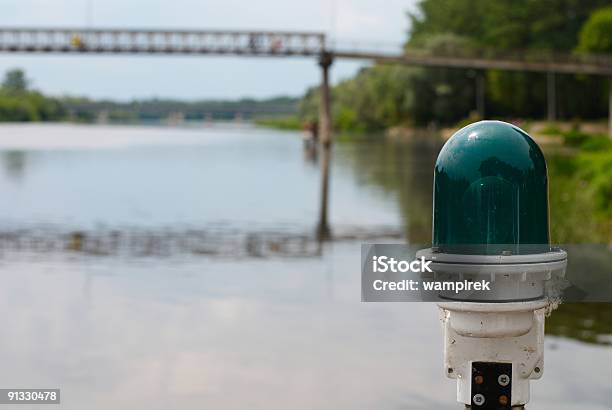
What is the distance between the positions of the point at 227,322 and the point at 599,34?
→ 79772mm

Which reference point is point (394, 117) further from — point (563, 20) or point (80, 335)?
point (80, 335)

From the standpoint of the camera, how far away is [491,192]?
2799mm

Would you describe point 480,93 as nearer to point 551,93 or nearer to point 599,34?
point 551,93

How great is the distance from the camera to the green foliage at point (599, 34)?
8688cm

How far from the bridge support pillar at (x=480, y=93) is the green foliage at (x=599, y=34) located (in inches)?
688

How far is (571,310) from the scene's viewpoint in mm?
14023

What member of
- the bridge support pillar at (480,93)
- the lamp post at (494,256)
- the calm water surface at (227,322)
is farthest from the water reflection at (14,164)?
the bridge support pillar at (480,93)

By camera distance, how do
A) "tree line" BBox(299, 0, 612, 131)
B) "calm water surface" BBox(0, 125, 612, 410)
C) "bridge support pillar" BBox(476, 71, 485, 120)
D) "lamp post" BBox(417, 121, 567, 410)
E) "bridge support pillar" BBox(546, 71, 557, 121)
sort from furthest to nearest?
"bridge support pillar" BBox(476, 71, 485, 120) → "tree line" BBox(299, 0, 612, 131) → "bridge support pillar" BBox(546, 71, 557, 121) → "calm water surface" BBox(0, 125, 612, 410) → "lamp post" BBox(417, 121, 567, 410)

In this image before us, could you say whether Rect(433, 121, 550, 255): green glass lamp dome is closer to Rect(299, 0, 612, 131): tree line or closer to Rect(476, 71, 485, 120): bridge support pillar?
Rect(299, 0, 612, 131): tree line

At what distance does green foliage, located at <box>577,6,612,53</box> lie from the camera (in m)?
86.9

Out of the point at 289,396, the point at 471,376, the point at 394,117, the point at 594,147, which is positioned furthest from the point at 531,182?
the point at 394,117

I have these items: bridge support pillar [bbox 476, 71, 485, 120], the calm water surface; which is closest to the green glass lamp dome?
the calm water surface

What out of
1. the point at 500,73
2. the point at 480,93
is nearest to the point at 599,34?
the point at 500,73

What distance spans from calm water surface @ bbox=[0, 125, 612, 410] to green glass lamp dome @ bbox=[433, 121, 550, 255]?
653 cm
